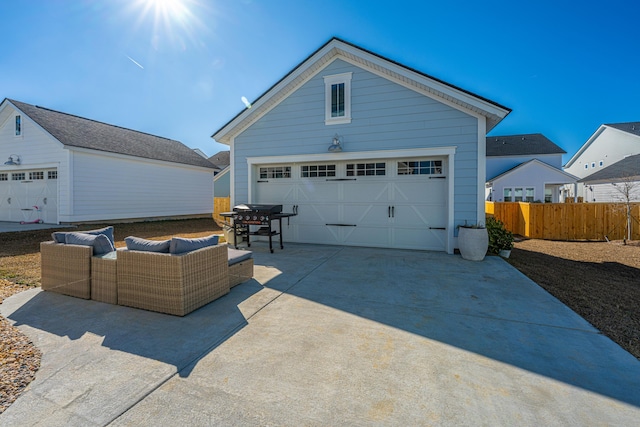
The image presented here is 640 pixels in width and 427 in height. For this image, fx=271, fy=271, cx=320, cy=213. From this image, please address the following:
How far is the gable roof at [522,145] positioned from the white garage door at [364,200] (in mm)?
22992

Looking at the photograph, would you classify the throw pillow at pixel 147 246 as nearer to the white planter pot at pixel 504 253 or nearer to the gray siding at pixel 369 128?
the gray siding at pixel 369 128

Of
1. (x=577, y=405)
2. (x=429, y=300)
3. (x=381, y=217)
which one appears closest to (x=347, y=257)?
(x=381, y=217)

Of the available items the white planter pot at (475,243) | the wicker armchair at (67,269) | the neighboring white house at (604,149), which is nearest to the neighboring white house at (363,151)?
the white planter pot at (475,243)

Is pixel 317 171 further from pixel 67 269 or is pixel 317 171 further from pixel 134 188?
pixel 134 188

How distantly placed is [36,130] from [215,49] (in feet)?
36.2

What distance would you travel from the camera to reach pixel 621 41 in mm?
9953

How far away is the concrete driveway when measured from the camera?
180 centimetres

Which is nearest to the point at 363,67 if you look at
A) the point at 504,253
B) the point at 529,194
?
the point at 504,253

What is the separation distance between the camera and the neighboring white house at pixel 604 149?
22422 mm

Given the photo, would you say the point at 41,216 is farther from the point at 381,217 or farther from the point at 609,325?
the point at 609,325

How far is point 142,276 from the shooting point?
3424 millimetres

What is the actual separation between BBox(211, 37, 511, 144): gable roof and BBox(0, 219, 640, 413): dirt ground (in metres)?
3.74

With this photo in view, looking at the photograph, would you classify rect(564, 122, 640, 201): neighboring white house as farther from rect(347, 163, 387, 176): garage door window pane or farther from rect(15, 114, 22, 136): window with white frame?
rect(15, 114, 22, 136): window with white frame

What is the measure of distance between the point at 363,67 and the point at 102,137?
46.0 ft
